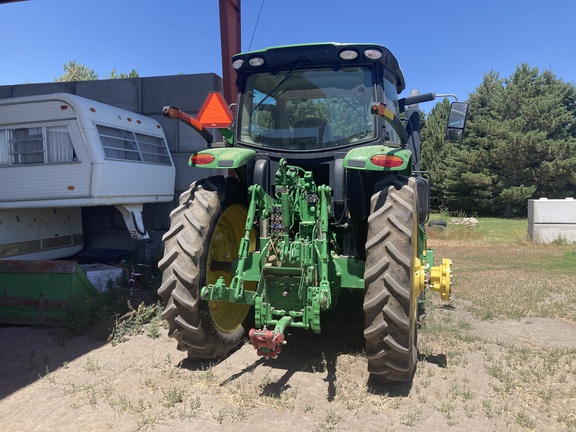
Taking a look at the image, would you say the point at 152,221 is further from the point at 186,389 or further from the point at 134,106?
the point at 186,389

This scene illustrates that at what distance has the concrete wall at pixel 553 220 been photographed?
1152 cm

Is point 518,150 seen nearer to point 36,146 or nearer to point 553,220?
point 553,220

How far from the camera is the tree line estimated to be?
23.6m

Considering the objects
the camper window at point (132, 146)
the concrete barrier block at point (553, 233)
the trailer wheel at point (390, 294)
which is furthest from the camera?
the concrete barrier block at point (553, 233)

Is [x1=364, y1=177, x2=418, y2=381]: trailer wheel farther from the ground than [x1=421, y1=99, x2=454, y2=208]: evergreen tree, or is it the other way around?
[x1=421, y1=99, x2=454, y2=208]: evergreen tree

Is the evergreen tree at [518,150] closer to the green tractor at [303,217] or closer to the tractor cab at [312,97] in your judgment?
the green tractor at [303,217]

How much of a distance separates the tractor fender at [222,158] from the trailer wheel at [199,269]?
249 millimetres

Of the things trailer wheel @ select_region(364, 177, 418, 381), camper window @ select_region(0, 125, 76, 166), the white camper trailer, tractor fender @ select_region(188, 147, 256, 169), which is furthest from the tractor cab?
camper window @ select_region(0, 125, 76, 166)

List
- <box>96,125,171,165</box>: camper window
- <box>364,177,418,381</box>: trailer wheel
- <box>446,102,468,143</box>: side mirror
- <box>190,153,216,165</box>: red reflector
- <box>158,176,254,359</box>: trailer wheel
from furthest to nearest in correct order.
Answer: <box>96,125,171,165</box>: camper window → <box>446,102,468,143</box>: side mirror → <box>190,153,216,165</box>: red reflector → <box>158,176,254,359</box>: trailer wheel → <box>364,177,418,381</box>: trailer wheel

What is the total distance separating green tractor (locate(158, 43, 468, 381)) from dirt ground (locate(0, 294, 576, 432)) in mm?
289

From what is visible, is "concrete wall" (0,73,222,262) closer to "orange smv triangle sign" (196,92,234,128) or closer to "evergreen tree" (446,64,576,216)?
"orange smv triangle sign" (196,92,234,128)

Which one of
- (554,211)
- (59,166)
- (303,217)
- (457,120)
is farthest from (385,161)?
(554,211)

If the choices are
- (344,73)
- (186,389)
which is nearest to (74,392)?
(186,389)

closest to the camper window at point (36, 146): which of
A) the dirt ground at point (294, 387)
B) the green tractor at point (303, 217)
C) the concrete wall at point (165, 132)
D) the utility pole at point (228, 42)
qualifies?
the concrete wall at point (165, 132)
